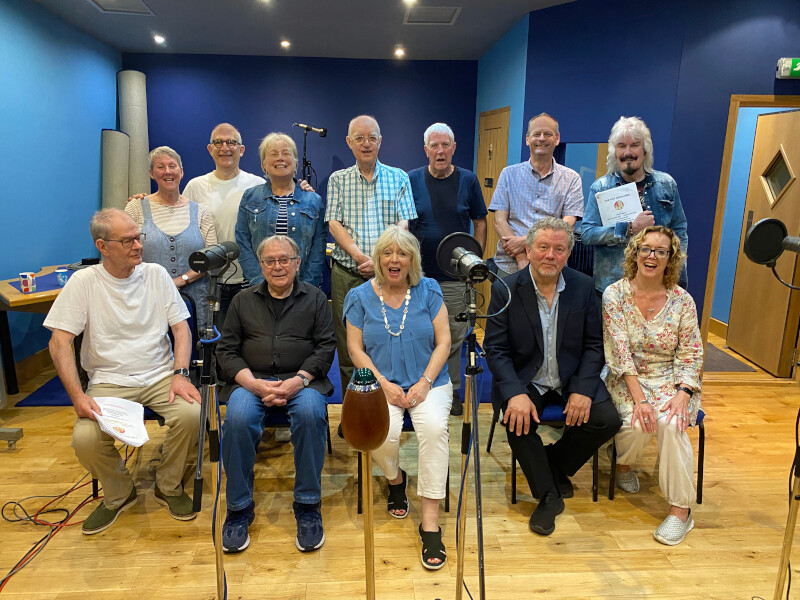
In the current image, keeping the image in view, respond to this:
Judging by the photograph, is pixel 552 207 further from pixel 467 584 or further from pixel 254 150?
pixel 254 150

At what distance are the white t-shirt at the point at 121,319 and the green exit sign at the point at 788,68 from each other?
4270mm

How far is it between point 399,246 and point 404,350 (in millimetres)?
431

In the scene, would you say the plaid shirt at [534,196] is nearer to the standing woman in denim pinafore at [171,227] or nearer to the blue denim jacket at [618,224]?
the blue denim jacket at [618,224]

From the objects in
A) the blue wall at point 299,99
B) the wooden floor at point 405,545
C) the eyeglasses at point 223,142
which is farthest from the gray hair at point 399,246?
the blue wall at point 299,99

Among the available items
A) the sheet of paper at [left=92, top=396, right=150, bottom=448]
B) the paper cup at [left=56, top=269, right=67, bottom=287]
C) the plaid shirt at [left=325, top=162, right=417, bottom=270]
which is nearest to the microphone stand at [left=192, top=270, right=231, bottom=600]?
the sheet of paper at [left=92, top=396, right=150, bottom=448]

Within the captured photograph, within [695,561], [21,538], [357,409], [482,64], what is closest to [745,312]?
[695,561]

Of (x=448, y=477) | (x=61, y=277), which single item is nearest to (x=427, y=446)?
(x=448, y=477)

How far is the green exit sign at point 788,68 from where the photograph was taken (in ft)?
12.7

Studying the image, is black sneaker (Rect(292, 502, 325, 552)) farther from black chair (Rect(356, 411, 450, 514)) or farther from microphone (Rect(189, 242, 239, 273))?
microphone (Rect(189, 242, 239, 273))

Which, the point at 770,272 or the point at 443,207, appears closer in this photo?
the point at 443,207

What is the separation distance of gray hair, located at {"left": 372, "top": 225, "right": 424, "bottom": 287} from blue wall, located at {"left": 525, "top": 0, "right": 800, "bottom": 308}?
2637 mm

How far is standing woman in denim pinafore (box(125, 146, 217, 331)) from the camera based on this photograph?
2727 millimetres

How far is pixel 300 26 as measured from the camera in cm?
489

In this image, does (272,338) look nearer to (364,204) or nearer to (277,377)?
(277,377)
